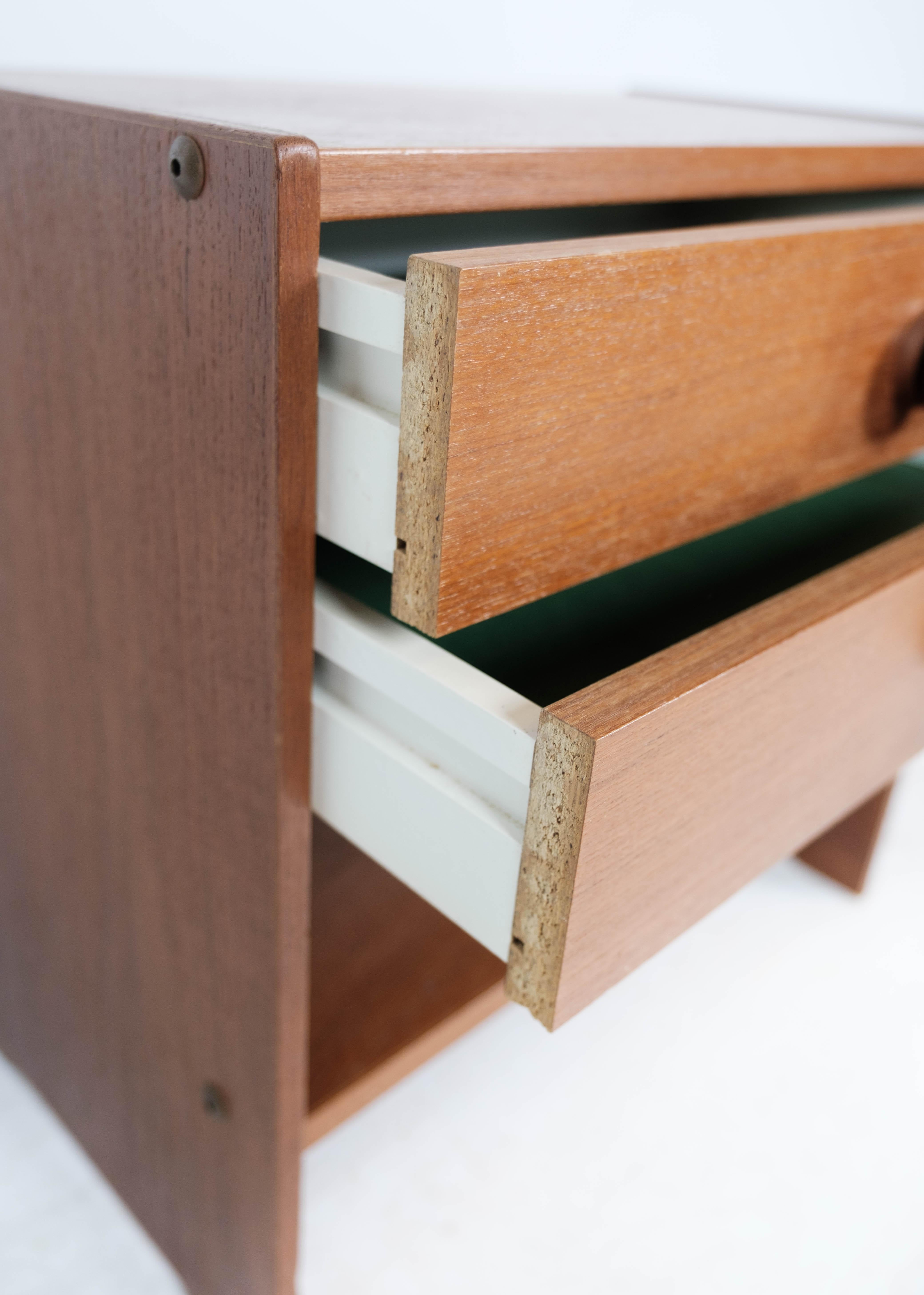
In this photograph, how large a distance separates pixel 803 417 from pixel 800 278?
0.07m

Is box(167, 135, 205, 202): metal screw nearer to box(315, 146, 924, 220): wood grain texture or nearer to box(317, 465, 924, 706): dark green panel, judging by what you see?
box(315, 146, 924, 220): wood grain texture

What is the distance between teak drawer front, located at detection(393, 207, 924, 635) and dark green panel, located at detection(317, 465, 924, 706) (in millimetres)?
55

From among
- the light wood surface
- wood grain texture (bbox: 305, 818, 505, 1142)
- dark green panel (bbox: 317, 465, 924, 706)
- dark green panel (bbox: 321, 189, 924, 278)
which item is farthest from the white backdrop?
wood grain texture (bbox: 305, 818, 505, 1142)

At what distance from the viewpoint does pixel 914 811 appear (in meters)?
0.99

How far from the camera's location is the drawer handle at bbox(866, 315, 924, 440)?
0.52 m

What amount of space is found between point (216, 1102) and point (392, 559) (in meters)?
0.30

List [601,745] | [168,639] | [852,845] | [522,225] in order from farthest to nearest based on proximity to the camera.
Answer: [852,845], [522,225], [168,639], [601,745]

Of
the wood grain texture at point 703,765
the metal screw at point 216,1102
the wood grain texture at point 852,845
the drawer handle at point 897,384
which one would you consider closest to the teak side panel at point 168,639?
the metal screw at point 216,1102

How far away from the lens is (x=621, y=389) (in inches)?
14.8

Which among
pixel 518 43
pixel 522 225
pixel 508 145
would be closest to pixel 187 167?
pixel 508 145

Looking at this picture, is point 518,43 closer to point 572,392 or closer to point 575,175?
point 575,175

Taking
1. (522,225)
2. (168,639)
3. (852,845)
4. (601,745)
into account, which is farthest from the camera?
(852,845)

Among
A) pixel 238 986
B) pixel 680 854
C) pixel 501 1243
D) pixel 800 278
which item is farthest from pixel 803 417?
pixel 501 1243

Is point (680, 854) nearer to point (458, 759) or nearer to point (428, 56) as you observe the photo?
point (458, 759)
